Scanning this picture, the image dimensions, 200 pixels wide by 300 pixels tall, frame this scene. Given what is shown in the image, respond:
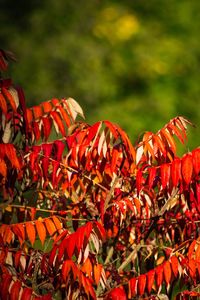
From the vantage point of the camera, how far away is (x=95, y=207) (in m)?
3.86

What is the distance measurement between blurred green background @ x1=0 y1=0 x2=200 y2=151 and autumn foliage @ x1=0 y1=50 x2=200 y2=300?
41.3 feet

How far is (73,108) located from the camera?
4105 millimetres

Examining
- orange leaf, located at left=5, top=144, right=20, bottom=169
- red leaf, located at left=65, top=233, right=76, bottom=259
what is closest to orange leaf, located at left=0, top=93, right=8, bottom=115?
orange leaf, located at left=5, top=144, right=20, bottom=169

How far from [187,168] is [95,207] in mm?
657

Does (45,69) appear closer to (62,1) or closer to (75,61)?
(75,61)

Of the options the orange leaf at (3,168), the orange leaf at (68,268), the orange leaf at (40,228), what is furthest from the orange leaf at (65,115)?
the orange leaf at (68,268)

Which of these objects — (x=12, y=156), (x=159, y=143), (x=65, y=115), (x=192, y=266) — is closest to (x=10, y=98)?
(x=12, y=156)

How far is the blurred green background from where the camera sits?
1736 cm

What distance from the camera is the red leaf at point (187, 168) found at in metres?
3.44

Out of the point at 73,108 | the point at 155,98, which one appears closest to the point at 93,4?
the point at 155,98

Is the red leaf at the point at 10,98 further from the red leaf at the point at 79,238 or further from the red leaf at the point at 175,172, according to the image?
the red leaf at the point at 175,172

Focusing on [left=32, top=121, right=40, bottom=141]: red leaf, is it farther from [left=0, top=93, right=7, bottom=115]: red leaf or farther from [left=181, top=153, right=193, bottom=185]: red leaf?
[left=181, top=153, right=193, bottom=185]: red leaf

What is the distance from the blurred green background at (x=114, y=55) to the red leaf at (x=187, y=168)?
1311 centimetres

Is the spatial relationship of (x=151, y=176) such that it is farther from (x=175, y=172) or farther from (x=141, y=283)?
(x=141, y=283)
